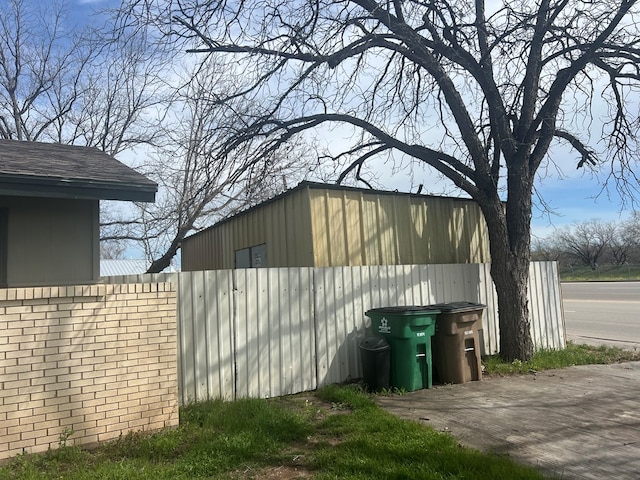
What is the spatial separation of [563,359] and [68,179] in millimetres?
8772

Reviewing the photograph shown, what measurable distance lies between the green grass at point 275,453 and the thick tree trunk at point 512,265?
4128 millimetres

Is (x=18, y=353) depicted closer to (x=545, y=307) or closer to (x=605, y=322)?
(x=545, y=307)

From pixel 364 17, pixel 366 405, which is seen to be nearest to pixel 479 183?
pixel 364 17

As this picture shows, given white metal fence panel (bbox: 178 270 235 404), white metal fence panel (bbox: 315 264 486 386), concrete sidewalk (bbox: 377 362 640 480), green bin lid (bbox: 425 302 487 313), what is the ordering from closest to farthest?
1. concrete sidewalk (bbox: 377 362 640 480)
2. white metal fence panel (bbox: 178 270 235 404)
3. green bin lid (bbox: 425 302 487 313)
4. white metal fence panel (bbox: 315 264 486 386)

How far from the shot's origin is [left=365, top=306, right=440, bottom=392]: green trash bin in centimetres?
694

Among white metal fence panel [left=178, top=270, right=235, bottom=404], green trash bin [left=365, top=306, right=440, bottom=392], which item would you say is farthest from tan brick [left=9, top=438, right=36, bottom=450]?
green trash bin [left=365, top=306, right=440, bottom=392]

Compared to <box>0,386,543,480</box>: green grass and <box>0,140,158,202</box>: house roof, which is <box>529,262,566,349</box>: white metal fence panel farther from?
<box>0,140,158,202</box>: house roof

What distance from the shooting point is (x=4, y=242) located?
581cm

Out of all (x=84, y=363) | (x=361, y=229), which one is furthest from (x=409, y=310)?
(x=84, y=363)

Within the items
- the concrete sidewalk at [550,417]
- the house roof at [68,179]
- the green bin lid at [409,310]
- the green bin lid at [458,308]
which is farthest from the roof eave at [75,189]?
the green bin lid at [458,308]

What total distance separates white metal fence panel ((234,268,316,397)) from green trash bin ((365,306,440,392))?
1.18 meters

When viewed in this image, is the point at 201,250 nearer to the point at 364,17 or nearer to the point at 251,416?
the point at 364,17

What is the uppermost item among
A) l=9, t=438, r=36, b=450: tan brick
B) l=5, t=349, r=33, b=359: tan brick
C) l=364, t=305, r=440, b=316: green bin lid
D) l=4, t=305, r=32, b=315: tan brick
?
l=4, t=305, r=32, b=315: tan brick

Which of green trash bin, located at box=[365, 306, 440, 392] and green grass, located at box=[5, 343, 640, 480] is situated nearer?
green grass, located at box=[5, 343, 640, 480]
